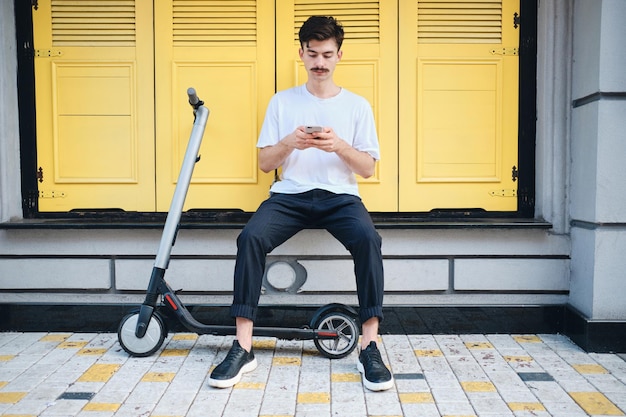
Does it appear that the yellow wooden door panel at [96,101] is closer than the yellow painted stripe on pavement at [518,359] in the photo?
No

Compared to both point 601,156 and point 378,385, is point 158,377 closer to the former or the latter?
point 378,385

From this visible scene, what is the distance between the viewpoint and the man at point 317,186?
2953 mm

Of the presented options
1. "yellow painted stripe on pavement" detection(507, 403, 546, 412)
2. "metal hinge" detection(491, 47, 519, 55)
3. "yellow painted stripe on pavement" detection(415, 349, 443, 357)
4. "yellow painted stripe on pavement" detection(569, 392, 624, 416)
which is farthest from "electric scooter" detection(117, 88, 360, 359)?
"metal hinge" detection(491, 47, 519, 55)

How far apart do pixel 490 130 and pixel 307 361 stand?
1.77m

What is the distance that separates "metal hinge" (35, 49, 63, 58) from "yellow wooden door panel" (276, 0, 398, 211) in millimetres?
1341

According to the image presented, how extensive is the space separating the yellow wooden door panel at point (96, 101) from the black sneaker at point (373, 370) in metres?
1.66

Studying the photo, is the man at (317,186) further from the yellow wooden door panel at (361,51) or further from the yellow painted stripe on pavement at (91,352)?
the yellow painted stripe on pavement at (91,352)

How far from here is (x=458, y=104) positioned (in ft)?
12.0

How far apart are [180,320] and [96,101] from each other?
58.9 inches

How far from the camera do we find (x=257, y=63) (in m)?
3.67

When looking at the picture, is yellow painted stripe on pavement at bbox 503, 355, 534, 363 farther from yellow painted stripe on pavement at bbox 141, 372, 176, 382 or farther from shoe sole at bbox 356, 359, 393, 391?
yellow painted stripe on pavement at bbox 141, 372, 176, 382

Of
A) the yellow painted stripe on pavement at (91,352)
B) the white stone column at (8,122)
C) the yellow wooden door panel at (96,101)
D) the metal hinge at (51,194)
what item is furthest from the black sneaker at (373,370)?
the white stone column at (8,122)

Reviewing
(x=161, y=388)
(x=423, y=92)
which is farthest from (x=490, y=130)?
(x=161, y=388)

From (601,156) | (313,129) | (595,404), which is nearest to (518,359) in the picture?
(595,404)
